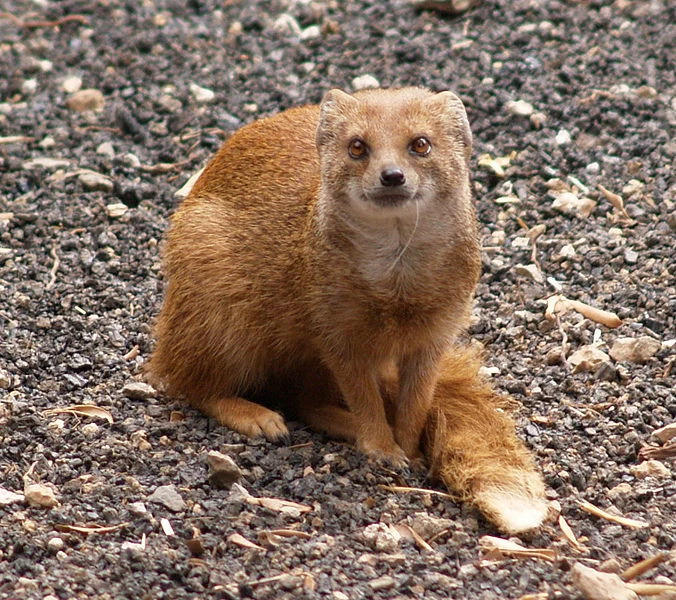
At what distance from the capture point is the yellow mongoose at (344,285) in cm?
399

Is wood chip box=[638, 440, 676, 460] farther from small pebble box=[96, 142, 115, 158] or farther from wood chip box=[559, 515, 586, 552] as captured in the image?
small pebble box=[96, 142, 115, 158]

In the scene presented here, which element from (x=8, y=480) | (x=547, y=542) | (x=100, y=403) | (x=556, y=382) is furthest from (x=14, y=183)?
(x=547, y=542)

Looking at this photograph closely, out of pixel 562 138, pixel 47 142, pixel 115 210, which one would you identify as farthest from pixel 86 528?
pixel 562 138

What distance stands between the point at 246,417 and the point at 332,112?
119cm

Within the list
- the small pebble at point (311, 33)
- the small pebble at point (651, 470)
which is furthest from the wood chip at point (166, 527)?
the small pebble at point (311, 33)

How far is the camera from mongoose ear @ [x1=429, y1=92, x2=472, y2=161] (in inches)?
163

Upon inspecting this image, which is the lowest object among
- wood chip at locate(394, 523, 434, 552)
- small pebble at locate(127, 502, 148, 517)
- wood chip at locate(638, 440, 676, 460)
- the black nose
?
small pebble at locate(127, 502, 148, 517)

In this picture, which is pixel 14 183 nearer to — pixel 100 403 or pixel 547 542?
pixel 100 403

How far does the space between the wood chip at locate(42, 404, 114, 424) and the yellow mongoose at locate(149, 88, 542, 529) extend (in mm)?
332

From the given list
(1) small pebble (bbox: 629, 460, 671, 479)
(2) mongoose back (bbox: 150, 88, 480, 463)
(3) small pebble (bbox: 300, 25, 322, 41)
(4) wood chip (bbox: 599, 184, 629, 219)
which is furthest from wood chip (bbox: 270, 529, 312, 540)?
(3) small pebble (bbox: 300, 25, 322, 41)

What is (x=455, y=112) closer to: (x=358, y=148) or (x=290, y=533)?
(x=358, y=148)

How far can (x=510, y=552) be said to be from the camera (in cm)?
365

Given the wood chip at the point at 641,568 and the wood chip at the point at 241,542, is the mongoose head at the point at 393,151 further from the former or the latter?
the wood chip at the point at 641,568

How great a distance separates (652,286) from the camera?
5078 mm
